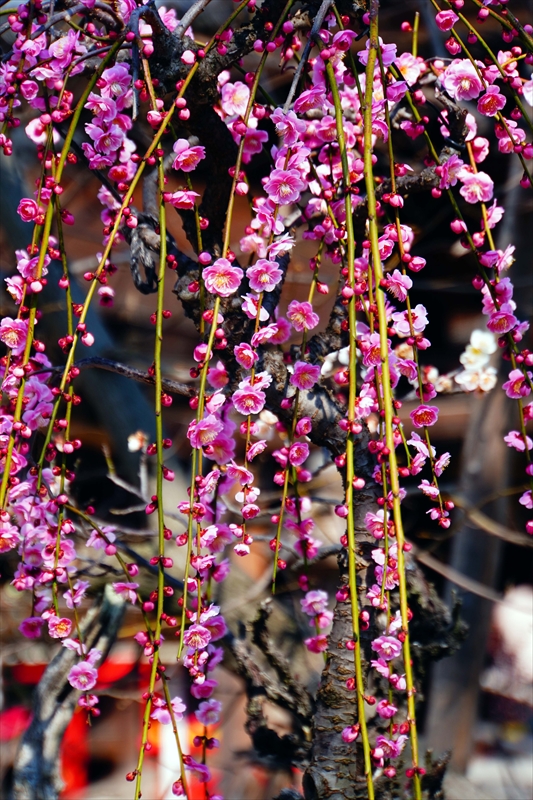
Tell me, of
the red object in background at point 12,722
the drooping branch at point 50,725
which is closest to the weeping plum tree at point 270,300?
the drooping branch at point 50,725

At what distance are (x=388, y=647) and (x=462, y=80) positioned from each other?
78cm

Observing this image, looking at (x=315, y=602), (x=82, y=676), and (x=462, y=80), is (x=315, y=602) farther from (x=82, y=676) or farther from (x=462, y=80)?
(x=462, y=80)

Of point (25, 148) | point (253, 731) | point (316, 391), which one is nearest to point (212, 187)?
point (316, 391)

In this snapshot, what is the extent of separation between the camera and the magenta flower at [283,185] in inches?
35.8

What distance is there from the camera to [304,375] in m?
1.01

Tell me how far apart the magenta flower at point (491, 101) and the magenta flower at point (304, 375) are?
0.43m

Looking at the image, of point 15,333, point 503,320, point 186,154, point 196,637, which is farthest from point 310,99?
point 196,637

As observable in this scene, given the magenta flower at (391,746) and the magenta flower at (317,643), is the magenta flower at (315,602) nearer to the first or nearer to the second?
the magenta flower at (317,643)

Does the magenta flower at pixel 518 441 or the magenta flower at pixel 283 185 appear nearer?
the magenta flower at pixel 283 185

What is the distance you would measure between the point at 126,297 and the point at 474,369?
2336 mm

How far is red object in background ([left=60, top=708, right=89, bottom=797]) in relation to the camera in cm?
329

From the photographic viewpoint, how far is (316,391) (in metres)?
1.13

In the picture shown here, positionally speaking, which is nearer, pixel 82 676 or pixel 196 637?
pixel 196 637

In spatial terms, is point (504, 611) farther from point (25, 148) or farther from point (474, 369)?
point (25, 148)
